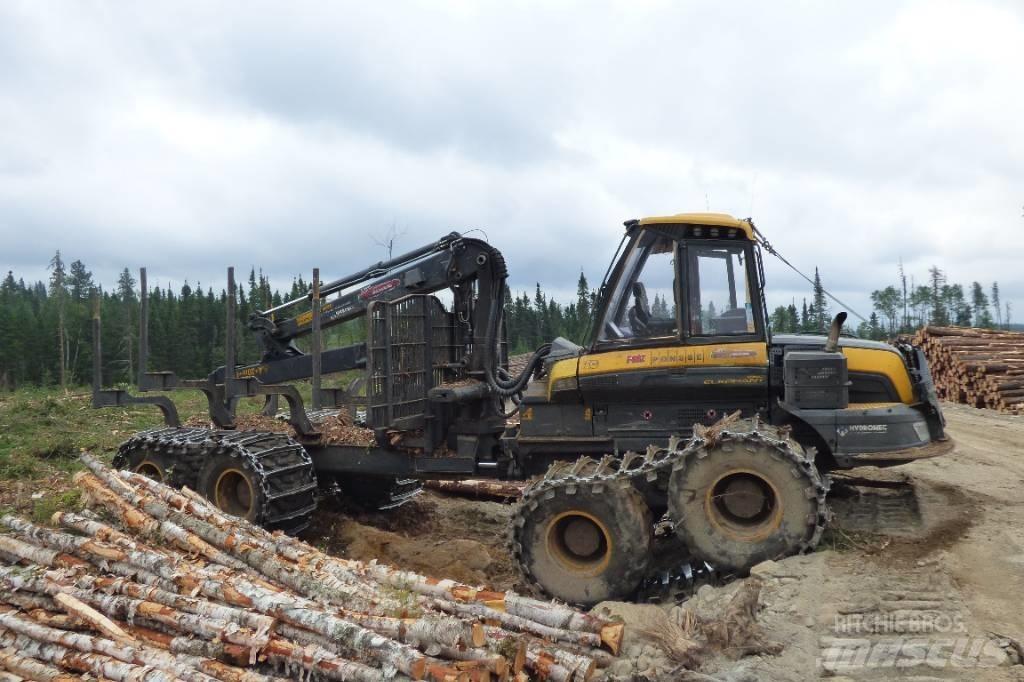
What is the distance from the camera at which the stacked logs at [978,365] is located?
17.5 meters

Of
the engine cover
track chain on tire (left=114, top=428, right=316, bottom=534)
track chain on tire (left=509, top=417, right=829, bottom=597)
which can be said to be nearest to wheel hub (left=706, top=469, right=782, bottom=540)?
track chain on tire (left=509, top=417, right=829, bottom=597)

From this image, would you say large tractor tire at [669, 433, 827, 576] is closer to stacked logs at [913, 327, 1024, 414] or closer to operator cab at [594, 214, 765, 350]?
operator cab at [594, 214, 765, 350]

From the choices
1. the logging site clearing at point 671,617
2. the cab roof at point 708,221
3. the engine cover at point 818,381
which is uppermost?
the cab roof at point 708,221

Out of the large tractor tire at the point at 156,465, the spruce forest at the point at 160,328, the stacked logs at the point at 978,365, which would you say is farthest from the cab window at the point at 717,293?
the spruce forest at the point at 160,328

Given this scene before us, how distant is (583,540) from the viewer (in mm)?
6297

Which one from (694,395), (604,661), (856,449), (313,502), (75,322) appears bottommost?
(604,661)

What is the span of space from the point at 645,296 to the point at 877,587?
3.01 metres

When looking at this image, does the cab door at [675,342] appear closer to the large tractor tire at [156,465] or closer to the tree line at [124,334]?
the large tractor tire at [156,465]

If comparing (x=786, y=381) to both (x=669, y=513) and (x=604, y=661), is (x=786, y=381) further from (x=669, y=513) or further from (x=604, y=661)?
(x=604, y=661)

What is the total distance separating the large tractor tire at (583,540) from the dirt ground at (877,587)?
1.65 ft

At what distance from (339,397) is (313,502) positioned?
131 centimetres

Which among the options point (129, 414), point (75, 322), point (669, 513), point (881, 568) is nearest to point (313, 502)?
point (669, 513)

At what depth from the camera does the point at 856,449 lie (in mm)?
6156

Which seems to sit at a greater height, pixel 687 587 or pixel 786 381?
pixel 786 381
